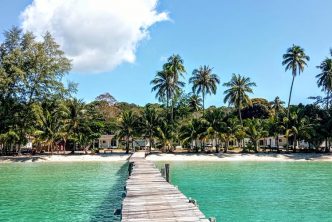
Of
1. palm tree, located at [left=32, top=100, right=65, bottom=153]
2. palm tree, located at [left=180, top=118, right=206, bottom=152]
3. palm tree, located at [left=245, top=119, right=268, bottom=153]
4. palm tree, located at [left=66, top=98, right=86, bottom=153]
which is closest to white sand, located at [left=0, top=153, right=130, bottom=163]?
palm tree, located at [left=32, top=100, right=65, bottom=153]

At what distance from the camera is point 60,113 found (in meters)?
62.3

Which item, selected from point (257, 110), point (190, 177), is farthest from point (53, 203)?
point (257, 110)

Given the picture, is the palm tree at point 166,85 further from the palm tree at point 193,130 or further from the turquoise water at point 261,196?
the turquoise water at point 261,196

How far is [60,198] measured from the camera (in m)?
23.8

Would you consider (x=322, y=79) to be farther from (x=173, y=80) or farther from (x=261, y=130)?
(x=173, y=80)

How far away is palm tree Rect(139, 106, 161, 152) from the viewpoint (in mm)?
63188

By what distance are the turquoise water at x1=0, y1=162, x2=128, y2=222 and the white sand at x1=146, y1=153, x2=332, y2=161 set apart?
23492 millimetres

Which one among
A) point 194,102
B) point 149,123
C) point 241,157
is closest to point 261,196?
point 241,157

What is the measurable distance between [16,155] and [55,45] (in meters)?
18.1

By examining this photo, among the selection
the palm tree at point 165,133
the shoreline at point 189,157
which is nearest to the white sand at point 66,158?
the shoreline at point 189,157

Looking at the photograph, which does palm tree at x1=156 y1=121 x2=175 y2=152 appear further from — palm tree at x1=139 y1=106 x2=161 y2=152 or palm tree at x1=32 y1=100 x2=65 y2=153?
palm tree at x1=32 y1=100 x2=65 y2=153

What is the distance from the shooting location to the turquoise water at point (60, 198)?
18.8 m

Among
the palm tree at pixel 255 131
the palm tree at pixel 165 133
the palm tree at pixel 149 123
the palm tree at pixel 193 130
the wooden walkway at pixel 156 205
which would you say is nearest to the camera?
the wooden walkway at pixel 156 205

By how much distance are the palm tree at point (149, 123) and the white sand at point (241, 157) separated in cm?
475
